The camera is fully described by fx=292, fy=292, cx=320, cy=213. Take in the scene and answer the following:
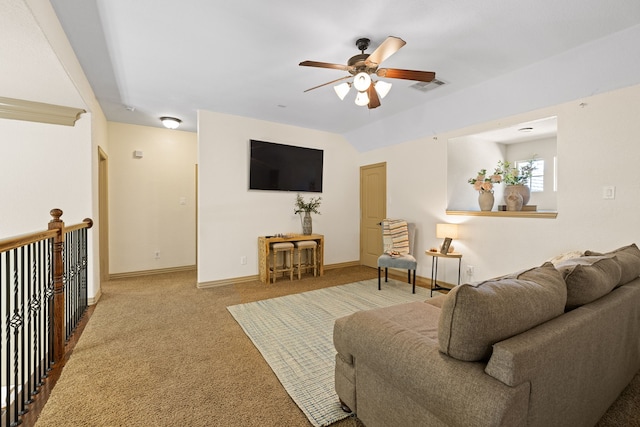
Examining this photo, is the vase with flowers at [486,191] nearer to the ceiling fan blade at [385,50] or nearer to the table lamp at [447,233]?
the table lamp at [447,233]

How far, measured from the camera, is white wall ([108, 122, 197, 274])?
15.6 ft

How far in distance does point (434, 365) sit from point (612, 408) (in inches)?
60.3

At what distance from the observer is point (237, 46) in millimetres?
2607

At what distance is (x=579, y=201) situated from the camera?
2992mm

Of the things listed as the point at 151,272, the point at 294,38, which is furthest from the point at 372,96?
the point at 151,272

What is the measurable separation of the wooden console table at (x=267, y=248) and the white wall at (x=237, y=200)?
0.41 feet

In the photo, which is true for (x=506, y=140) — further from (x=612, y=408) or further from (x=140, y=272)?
(x=140, y=272)

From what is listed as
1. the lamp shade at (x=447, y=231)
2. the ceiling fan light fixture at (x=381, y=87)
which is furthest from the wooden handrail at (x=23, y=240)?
the lamp shade at (x=447, y=231)

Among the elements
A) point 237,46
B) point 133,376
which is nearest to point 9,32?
point 237,46

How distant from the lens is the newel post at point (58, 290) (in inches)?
89.1

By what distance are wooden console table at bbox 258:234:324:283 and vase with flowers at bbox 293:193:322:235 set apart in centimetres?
15

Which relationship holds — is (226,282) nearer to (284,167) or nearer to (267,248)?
(267,248)

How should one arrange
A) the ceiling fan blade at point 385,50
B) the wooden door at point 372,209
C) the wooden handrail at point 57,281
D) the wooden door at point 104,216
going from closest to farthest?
the ceiling fan blade at point 385,50, the wooden handrail at point 57,281, the wooden door at point 104,216, the wooden door at point 372,209

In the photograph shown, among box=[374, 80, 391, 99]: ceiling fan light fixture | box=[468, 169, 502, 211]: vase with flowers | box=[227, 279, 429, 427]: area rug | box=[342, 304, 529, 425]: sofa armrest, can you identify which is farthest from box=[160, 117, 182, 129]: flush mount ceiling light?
box=[468, 169, 502, 211]: vase with flowers
